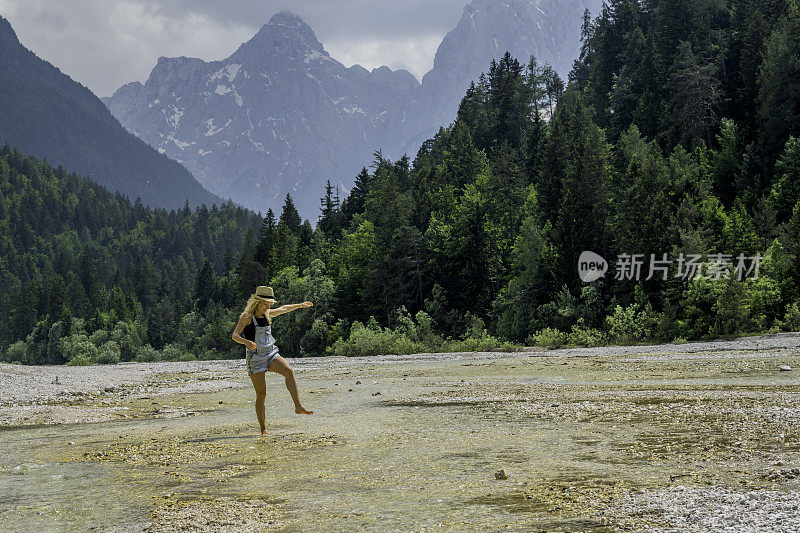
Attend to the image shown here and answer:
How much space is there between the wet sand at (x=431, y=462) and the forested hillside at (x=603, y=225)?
26.5 metres

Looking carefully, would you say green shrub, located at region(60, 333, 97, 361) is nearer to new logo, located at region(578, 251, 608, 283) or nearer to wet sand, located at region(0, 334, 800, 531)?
new logo, located at region(578, 251, 608, 283)

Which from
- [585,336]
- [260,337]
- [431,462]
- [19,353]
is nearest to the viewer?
[431,462]

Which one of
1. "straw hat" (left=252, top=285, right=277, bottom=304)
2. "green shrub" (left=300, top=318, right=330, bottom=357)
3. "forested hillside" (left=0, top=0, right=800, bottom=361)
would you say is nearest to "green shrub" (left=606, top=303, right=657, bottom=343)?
"forested hillside" (left=0, top=0, right=800, bottom=361)

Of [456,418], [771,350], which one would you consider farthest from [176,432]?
[771,350]

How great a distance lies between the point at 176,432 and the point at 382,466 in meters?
6.69

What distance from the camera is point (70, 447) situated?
12.2m

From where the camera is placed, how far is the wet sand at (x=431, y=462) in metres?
6.54

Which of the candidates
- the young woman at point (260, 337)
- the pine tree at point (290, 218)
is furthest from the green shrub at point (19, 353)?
the young woman at point (260, 337)

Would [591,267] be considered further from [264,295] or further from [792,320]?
[264,295]

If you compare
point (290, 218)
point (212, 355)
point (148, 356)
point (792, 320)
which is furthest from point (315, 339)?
point (290, 218)

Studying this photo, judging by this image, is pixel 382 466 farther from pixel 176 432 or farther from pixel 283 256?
pixel 283 256

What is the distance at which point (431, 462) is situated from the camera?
932 centimetres

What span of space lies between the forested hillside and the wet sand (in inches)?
1042

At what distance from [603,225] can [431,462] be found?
49.4 m
